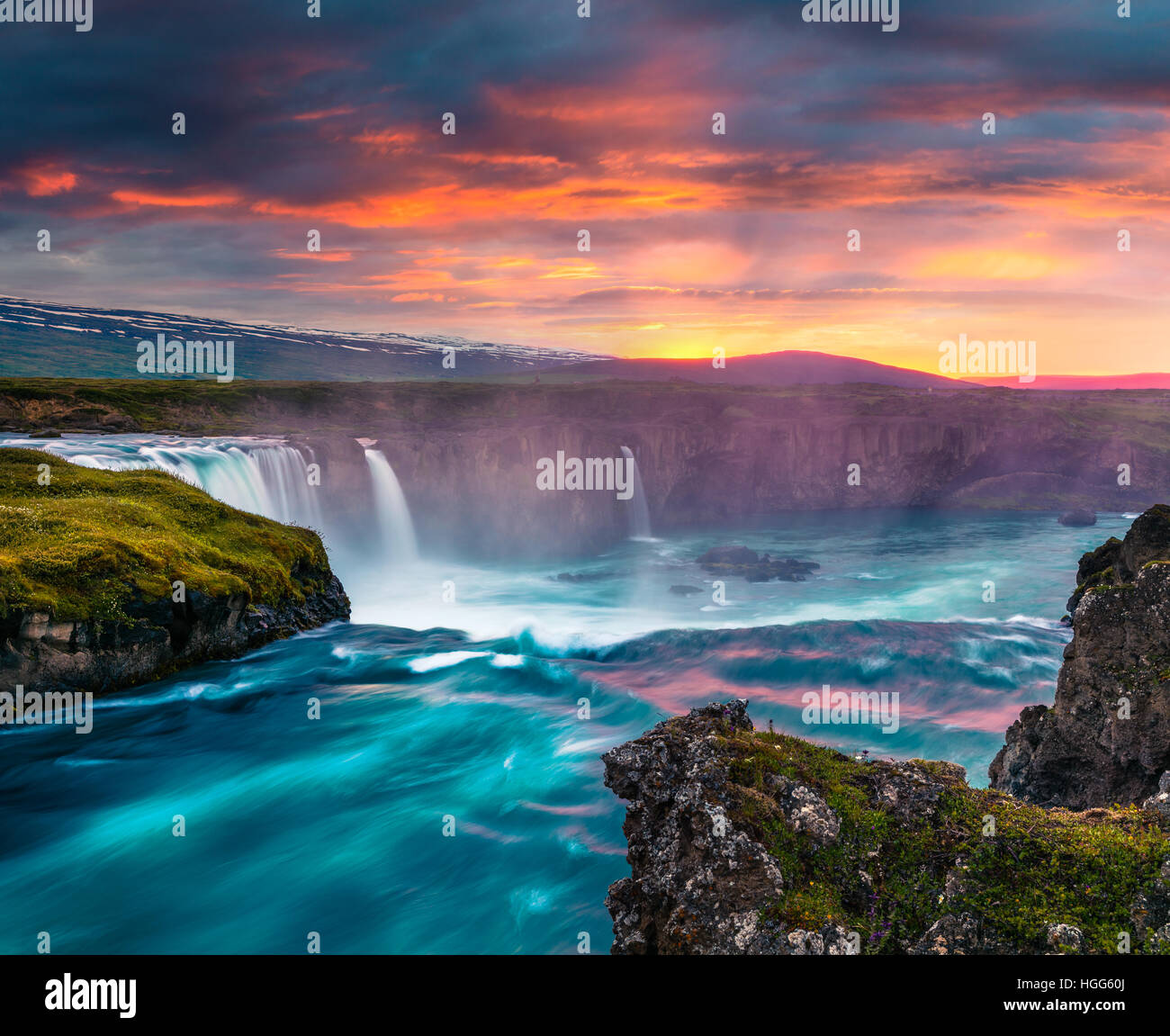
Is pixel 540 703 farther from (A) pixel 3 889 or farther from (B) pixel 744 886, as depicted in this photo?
(B) pixel 744 886

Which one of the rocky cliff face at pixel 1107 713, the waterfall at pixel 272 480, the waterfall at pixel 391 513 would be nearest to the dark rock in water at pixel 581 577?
the waterfall at pixel 391 513

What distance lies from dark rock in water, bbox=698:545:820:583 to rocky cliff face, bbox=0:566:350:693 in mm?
42334

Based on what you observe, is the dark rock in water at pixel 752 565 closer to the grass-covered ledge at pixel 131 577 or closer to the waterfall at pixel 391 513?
the waterfall at pixel 391 513

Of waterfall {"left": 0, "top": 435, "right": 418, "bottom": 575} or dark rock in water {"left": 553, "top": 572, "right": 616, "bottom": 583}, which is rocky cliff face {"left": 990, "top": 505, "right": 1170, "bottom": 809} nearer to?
waterfall {"left": 0, "top": 435, "right": 418, "bottom": 575}

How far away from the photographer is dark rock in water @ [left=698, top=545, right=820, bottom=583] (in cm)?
6394

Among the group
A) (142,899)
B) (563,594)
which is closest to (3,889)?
(142,899)

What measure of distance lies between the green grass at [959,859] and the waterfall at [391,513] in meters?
61.6

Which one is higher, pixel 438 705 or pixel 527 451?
pixel 527 451

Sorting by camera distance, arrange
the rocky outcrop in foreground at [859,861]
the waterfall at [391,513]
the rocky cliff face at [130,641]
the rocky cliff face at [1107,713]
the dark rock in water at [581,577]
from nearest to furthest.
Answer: the rocky outcrop in foreground at [859,861]
the rocky cliff face at [1107,713]
the rocky cliff face at [130,641]
the dark rock in water at [581,577]
the waterfall at [391,513]

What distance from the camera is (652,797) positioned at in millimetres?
9078

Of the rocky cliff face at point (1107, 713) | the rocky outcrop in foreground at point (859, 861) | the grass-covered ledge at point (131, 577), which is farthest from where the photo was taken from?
the grass-covered ledge at point (131, 577)

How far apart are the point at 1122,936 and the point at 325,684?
2461 cm

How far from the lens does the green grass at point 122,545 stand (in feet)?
75.6

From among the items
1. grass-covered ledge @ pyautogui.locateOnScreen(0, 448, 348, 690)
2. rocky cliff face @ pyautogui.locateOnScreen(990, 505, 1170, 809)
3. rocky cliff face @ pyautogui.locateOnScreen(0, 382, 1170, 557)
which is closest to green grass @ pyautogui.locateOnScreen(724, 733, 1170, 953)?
rocky cliff face @ pyautogui.locateOnScreen(990, 505, 1170, 809)
